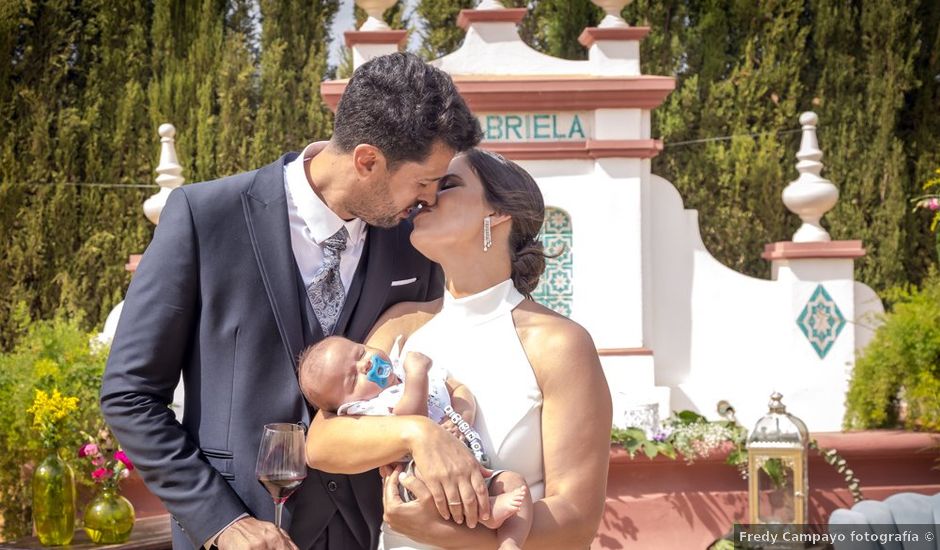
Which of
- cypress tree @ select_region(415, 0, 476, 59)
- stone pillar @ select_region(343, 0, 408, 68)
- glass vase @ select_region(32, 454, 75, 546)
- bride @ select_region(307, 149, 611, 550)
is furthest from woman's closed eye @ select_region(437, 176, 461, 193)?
cypress tree @ select_region(415, 0, 476, 59)

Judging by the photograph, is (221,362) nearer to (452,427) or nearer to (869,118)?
(452,427)

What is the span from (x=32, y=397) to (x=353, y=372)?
14.9 feet

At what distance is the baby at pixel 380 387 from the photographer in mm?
2510

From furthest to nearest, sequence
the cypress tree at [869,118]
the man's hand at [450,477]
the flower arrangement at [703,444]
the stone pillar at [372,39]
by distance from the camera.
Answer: the cypress tree at [869,118] < the stone pillar at [372,39] < the flower arrangement at [703,444] < the man's hand at [450,477]

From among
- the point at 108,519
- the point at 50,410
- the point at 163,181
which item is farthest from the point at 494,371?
the point at 163,181

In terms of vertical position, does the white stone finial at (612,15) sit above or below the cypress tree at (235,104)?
above

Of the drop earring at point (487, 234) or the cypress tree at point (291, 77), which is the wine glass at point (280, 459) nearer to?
the drop earring at point (487, 234)

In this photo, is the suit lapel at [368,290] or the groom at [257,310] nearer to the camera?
the groom at [257,310]

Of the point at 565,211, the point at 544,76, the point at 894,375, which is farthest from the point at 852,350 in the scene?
the point at 544,76

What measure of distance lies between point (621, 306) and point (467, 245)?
5.28m

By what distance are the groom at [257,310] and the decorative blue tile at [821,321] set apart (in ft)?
19.2

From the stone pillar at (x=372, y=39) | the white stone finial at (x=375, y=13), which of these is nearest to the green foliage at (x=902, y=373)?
the stone pillar at (x=372, y=39)

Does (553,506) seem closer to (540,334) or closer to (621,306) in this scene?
(540,334)

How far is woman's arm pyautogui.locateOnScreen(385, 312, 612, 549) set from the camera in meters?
2.45
